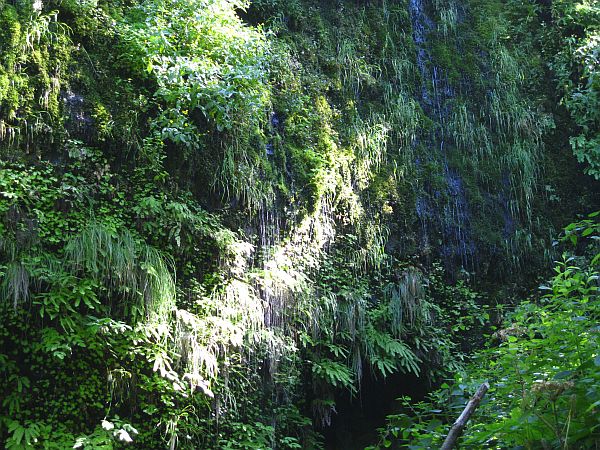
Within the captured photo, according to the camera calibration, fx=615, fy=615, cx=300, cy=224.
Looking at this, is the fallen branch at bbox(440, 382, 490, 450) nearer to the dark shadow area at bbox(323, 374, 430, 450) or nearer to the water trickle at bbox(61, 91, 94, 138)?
the dark shadow area at bbox(323, 374, 430, 450)

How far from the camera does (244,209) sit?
7.02 meters

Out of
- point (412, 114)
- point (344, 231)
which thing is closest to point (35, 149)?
point (344, 231)

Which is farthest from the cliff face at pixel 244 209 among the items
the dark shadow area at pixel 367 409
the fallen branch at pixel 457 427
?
the fallen branch at pixel 457 427

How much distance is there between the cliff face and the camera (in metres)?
5.51

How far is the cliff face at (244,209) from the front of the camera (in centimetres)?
551

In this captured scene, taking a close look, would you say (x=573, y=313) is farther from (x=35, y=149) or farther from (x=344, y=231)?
(x=35, y=149)

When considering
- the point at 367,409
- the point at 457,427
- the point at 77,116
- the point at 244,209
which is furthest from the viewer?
the point at 367,409

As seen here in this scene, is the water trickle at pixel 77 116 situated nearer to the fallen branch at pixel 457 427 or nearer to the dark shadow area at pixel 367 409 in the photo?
the dark shadow area at pixel 367 409

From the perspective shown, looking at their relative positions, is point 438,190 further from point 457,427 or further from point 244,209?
point 457,427

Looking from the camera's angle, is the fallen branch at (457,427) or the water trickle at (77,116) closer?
the fallen branch at (457,427)

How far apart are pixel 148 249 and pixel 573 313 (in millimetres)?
3778

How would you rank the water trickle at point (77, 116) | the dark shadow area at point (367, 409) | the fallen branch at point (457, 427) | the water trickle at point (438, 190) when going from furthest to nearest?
1. the water trickle at point (438, 190)
2. the dark shadow area at point (367, 409)
3. the water trickle at point (77, 116)
4. the fallen branch at point (457, 427)

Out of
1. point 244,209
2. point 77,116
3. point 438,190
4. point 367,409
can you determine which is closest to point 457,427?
point 244,209

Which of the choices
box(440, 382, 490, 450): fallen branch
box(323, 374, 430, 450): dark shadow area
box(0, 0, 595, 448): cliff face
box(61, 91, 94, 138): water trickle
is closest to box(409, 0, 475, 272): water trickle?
box(0, 0, 595, 448): cliff face
